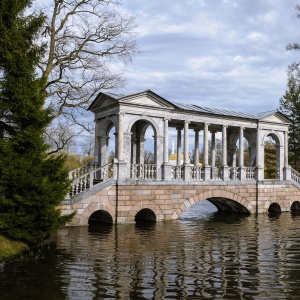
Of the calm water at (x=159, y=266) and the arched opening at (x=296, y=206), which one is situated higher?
the arched opening at (x=296, y=206)

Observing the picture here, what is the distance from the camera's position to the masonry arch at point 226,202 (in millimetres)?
19478

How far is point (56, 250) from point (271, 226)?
10259 millimetres

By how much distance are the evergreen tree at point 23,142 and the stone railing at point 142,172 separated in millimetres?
6842

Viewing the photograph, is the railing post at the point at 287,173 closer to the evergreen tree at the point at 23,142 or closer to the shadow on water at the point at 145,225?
the shadow on water at the point at 145,225

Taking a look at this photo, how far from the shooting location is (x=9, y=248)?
34.3 ft

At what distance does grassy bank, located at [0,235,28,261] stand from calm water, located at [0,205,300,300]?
0.51 meters

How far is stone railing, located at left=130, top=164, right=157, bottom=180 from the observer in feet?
59.4

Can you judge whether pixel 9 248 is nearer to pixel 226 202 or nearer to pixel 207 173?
pixel 207 173

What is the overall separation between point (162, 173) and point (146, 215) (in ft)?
7.53

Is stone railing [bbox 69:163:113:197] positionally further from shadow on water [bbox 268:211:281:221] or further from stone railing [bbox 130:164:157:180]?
shadow on water [bbox 268:211:281:221]

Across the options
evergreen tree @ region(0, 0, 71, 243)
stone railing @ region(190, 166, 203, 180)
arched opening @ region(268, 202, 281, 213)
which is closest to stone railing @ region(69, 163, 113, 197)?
stone railing @ region(190, 166, 203, 180)

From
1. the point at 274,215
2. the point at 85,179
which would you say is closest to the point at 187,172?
the point at 85,179

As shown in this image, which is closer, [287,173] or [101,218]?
[101,218]

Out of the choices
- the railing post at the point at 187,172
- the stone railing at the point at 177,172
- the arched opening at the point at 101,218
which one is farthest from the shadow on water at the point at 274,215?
the arched opening at the point at 101,218
